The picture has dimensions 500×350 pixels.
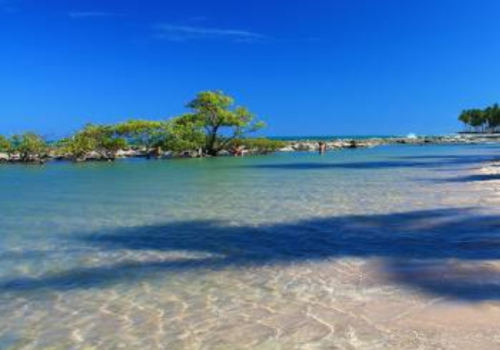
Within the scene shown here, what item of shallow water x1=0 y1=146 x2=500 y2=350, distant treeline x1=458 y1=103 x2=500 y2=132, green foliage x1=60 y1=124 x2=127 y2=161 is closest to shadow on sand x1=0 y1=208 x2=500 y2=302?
shallow water x1=0 y1=146 x2=500 y2=350

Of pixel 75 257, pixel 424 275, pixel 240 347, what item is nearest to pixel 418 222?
pixel 424 275

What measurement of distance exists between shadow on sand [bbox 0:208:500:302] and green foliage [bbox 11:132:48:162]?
44222 millimetres

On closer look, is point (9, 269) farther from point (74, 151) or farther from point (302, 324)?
point (74, 151)

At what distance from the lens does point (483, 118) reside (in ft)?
506

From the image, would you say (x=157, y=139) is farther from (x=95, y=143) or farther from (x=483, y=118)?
(x=483, y=118)

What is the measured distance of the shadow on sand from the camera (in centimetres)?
862

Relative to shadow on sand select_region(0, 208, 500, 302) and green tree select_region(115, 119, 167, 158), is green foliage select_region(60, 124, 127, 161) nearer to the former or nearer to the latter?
green tree select_region(115, 119, 167, 158)

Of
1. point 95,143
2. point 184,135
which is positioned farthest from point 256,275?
point 184,135

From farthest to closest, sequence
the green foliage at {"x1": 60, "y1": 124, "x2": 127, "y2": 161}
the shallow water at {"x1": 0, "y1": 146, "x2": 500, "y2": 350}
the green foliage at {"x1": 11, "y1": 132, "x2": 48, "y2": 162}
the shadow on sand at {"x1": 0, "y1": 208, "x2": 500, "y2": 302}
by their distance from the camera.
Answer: the green foliage at {"x1": 60, "y1": 124, "x2": 127, "y2": 161}, the green foliage at {"x1": 11, "y1": 132, "x2": 48, "y2": 162}, the shadow on sand at {"x1": 0, "y1": 208, "x2": 500, "y2": 302}, the shallow water at {"x1": 0, "y1": 146, "x2": 500, "y2": 350}

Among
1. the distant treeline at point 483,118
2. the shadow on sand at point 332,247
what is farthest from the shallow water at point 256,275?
the distant treeline at point 483,118

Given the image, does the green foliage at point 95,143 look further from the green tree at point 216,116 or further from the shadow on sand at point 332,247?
the shadow on sand at point 332,247

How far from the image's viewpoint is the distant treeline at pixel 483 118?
477 feet

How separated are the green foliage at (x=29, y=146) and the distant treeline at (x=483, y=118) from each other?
11641 centimetres

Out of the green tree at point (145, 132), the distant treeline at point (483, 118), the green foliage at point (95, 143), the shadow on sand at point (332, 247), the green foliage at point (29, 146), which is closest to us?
the shadow on sand at point (332, 247)
